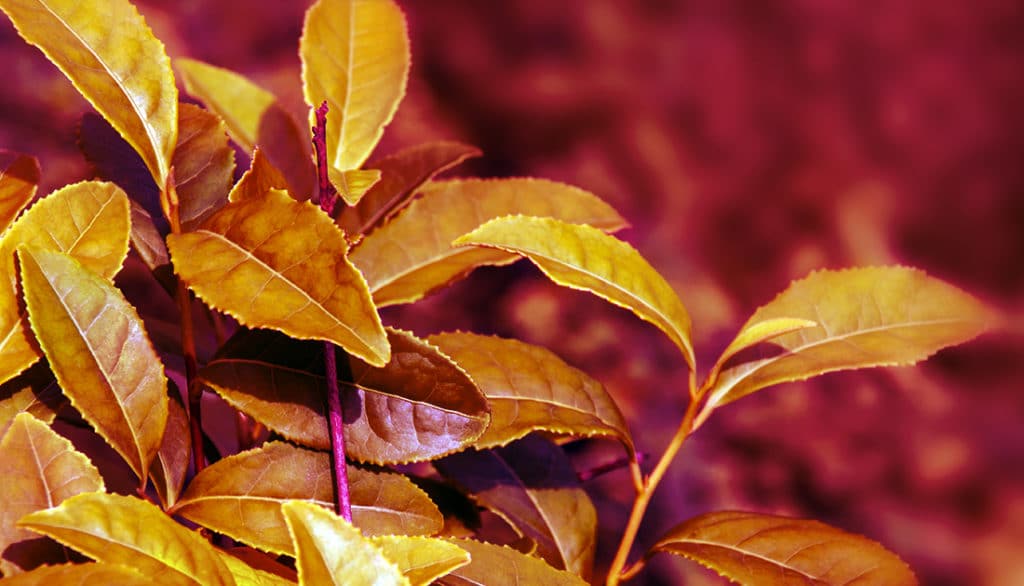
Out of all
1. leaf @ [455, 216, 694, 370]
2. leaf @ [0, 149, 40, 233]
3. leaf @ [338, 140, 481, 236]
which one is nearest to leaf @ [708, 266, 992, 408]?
leaf @ [455, 216, 694, 370]

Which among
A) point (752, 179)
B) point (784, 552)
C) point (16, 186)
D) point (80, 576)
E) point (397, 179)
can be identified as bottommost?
point (80, 576)

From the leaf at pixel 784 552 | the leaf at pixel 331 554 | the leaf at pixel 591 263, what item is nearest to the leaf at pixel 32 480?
the leaf at pixel 331 554

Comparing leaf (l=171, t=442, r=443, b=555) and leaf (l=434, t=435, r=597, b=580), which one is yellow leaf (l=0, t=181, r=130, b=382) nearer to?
leaf (l=171, t=442, r=443, b=555)

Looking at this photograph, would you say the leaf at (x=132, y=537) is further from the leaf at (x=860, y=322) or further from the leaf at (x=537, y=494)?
the leaf at (x=860, y=322)

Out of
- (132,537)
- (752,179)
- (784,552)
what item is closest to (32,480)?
(132,537)

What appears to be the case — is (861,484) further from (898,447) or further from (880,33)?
(880,33)

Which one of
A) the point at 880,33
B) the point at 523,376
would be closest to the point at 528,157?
the point at 880,33

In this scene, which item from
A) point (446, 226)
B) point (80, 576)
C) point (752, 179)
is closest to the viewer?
point (80, 576)

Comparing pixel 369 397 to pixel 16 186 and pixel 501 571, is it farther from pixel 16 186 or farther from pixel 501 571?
pixel 16 186
